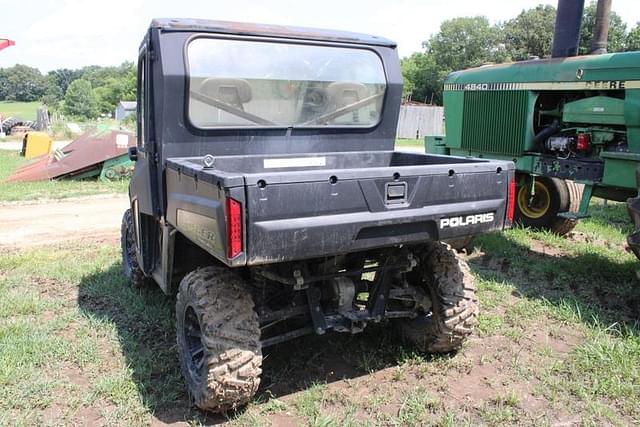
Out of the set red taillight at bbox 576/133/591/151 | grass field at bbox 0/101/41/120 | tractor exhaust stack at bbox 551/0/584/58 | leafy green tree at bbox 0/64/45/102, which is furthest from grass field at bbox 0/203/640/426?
leafy green tree at bbox 0/64/45/102

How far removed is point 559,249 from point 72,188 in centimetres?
837

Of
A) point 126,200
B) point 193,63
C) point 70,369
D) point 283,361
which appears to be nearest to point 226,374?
point 283,361

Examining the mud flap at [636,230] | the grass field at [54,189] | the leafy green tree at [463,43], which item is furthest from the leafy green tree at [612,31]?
the mud flap at [636,230]

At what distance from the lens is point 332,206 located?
2844 millimetres

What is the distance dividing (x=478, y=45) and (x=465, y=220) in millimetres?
56592

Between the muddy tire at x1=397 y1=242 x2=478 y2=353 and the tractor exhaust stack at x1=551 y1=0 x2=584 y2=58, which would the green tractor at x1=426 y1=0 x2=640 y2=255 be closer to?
the tractor exhaust stack at x1=551 y1=0 x2=584 y2=58

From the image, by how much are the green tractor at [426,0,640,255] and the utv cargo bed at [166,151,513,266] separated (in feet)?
9.24

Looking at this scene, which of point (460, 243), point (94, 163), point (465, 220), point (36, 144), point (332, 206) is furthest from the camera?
point (36, 144)

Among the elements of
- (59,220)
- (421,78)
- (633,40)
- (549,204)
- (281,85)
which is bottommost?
(59,220)

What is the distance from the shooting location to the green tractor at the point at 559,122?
560 cm

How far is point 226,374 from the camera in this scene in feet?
9.75

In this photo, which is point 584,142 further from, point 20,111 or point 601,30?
point 20,111

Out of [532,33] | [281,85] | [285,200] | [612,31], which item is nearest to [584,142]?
[281,85]

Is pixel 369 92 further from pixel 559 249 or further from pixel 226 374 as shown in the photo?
pixel 559 249
